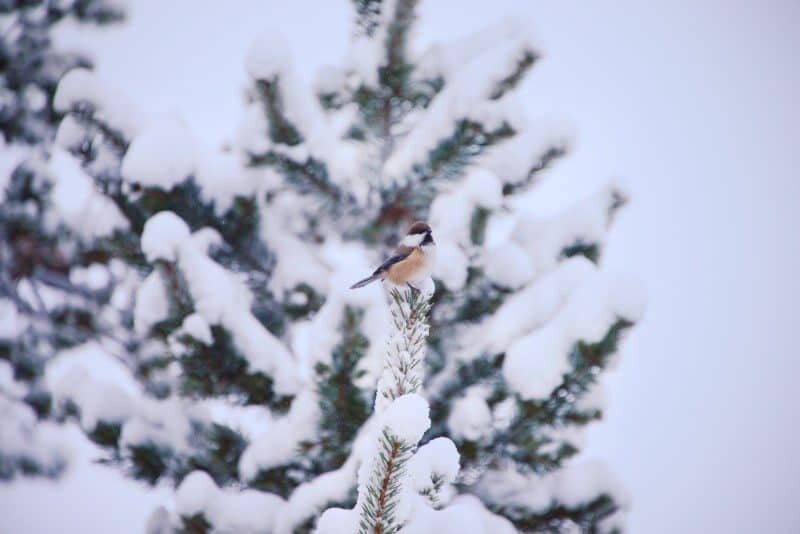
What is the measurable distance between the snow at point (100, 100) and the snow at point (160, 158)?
239mm

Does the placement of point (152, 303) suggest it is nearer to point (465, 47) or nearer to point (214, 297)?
point (214, 297)

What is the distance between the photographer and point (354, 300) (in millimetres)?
1835

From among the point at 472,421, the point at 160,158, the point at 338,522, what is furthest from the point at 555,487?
the point at 160,158

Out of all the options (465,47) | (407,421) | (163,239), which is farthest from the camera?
(465,47)

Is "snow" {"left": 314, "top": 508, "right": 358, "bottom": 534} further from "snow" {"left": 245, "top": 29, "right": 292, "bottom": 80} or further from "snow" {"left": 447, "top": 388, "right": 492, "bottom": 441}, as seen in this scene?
"snow" {"left": 245, "top": 29, "right": 292, "bottom": 80}

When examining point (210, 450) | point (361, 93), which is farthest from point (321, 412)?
point (361, 93)

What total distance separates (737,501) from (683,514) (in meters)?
6.76

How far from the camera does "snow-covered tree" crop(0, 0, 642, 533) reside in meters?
1.87

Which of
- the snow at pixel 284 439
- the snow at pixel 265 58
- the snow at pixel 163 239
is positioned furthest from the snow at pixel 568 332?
the snow at pixel 265 58

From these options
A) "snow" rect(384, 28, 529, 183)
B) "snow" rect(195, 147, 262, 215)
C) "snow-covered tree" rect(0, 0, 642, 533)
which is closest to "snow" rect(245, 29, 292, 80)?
"snow-covered tree" rect(0, 0, 642, 533)

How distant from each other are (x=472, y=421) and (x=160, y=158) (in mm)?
1625

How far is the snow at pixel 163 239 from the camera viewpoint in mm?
1915

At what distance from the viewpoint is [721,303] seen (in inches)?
3290

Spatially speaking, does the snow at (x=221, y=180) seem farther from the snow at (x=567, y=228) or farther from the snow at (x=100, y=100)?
the snow at (x=567, y=228)
